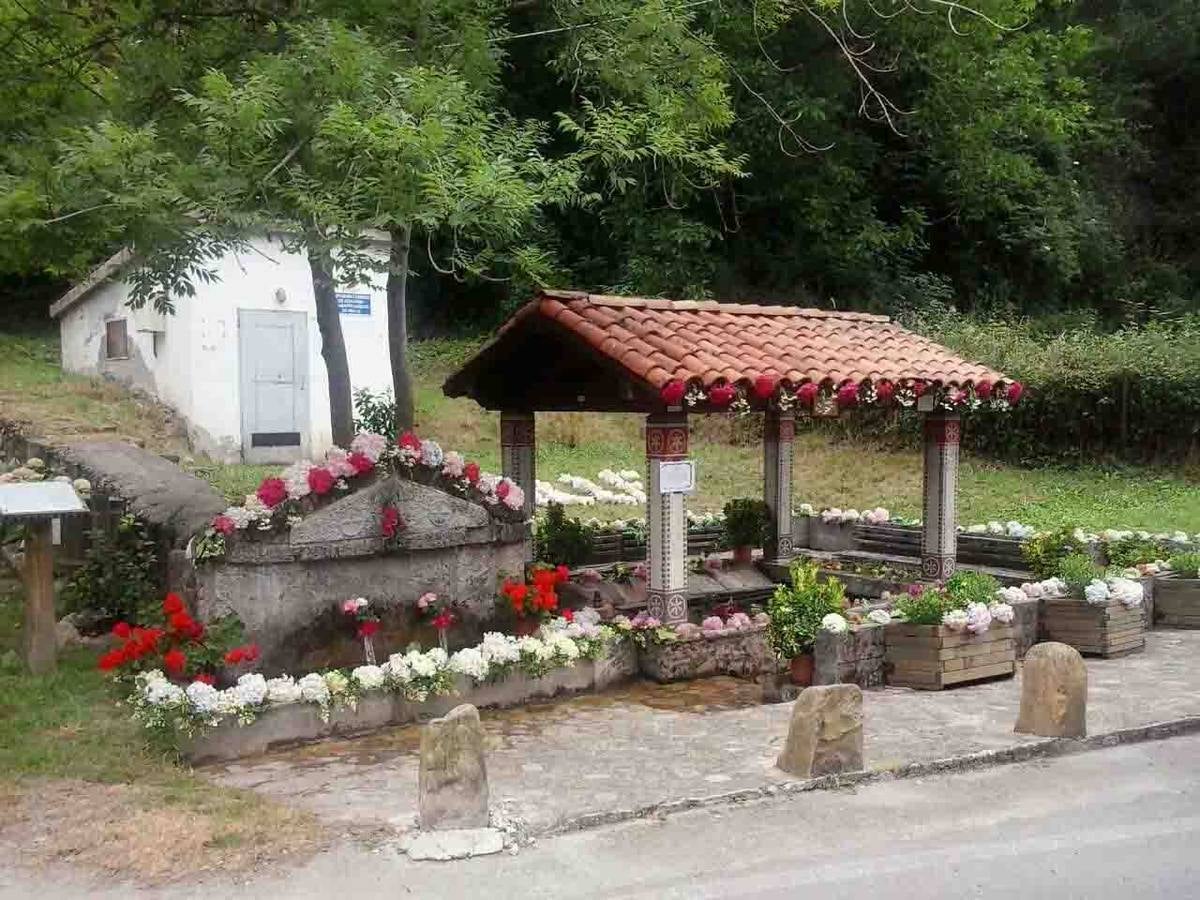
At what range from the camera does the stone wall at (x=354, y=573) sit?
758 centimetres

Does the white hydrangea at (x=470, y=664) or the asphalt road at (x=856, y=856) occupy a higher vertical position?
the white hydrangea at (x=470, y=664)

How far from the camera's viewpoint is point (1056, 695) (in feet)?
23.4

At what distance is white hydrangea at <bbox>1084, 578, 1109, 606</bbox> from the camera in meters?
9.54

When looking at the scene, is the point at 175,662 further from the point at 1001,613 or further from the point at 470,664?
the point at 1001,613

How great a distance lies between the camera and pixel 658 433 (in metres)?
8.85

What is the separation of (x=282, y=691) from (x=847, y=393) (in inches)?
190

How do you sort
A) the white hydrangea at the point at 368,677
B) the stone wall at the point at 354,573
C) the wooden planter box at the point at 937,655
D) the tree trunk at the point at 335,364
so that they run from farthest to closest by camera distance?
the tree trunk at the point at 335,364
the wooden planter box at the point at 937,655
the stone wall at the point at 354,573
the white hydrangea at the point at 368,677

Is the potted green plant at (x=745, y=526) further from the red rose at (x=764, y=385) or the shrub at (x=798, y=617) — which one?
the red rose at (x=764, y=385)

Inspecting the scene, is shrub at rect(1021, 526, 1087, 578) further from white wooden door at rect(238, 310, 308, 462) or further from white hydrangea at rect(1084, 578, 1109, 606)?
white wooden door at rect(238, 310, 308, 462)

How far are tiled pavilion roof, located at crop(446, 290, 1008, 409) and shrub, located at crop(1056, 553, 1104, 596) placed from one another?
5.66ft

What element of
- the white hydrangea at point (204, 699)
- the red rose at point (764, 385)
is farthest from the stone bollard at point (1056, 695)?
the white hydrangea at point (204, 699)

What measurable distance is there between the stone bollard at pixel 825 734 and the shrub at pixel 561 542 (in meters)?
5.00

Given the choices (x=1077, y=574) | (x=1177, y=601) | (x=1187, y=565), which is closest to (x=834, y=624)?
(x=1077, y=574)

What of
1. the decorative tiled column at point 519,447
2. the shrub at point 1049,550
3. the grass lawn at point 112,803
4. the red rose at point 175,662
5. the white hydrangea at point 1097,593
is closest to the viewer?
the grass lawn at point 112,803
